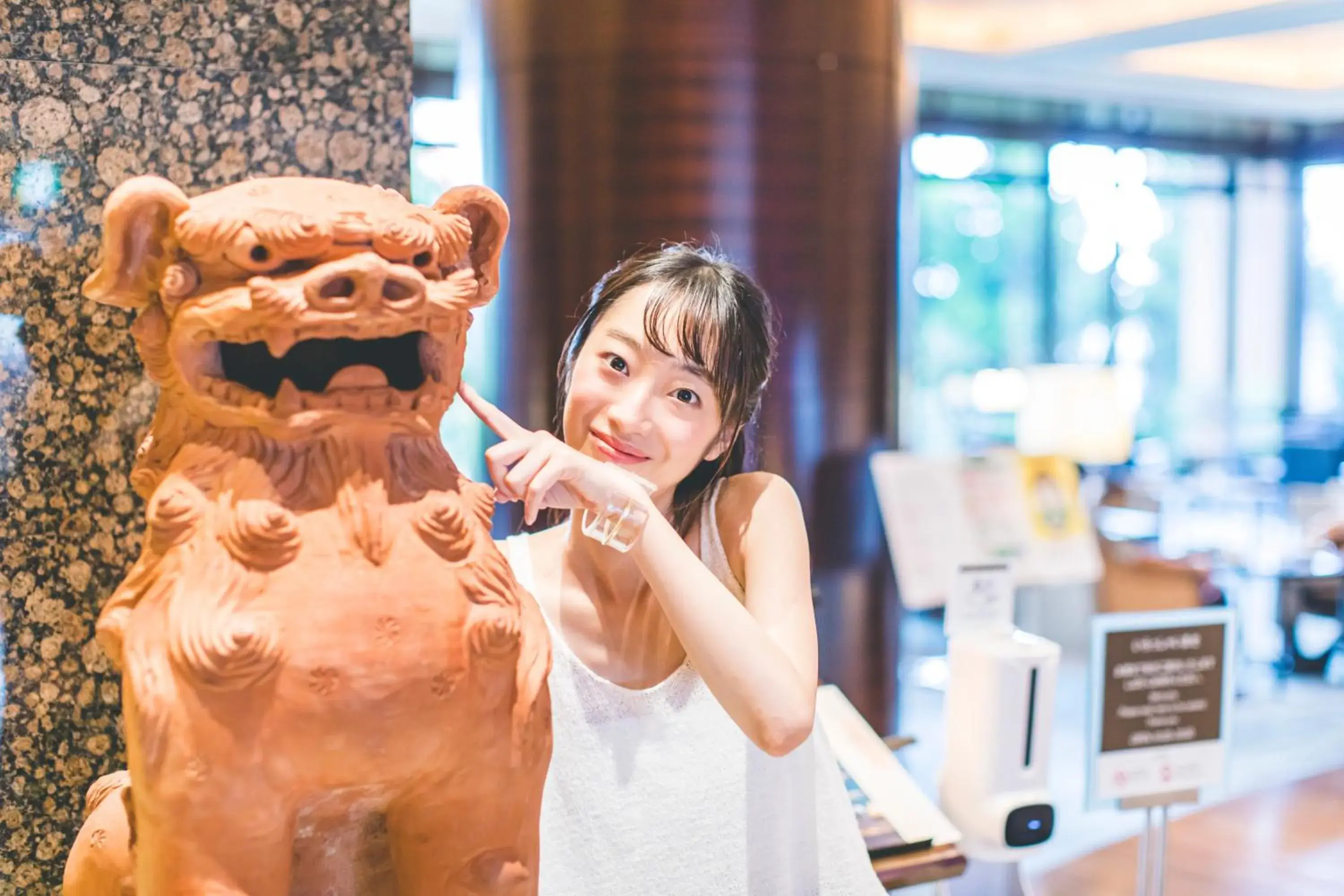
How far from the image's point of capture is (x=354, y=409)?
999 millimetres

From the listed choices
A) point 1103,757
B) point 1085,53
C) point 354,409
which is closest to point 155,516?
point 354,409

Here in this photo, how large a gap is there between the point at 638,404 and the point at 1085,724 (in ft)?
12.1

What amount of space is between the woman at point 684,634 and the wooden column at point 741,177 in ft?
3.37

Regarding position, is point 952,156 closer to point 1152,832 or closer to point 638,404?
point 1152,832

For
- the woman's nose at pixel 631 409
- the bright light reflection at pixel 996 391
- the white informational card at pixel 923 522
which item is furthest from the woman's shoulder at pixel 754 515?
the bright light reflection at pixel 996 391

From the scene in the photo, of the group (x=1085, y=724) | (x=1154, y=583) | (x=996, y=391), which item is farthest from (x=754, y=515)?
(x=996, y=391)

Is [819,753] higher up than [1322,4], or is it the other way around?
[1322,4]

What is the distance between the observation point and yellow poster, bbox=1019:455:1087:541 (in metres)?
2.83

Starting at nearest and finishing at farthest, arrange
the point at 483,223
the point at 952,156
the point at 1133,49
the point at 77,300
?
the point at 483,223 < the point at 77,300 < the point at 1133,49 < the point at 952,156

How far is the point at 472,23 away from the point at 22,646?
185cm

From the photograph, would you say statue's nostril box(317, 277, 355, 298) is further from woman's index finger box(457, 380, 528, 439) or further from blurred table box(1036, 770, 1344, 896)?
blurred table box(1036, 770, 1344, 896)

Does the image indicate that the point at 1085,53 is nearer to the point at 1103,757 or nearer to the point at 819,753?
the point at 1103,757

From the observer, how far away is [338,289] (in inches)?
38.0

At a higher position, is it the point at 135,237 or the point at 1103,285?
the point at 1103,285
